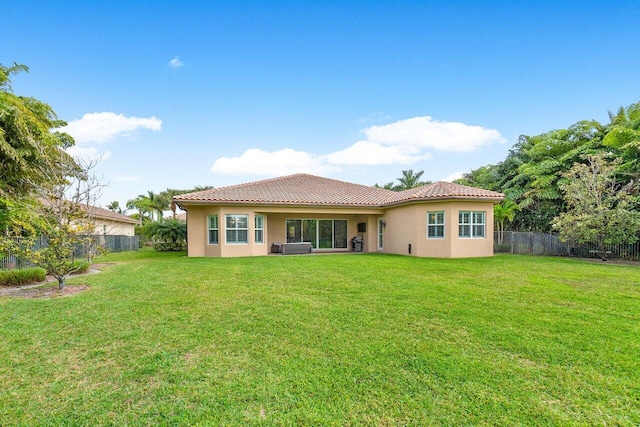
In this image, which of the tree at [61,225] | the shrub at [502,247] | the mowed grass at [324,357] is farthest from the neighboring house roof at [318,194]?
the mowed grass at [324,357]

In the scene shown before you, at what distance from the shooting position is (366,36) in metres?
14.0

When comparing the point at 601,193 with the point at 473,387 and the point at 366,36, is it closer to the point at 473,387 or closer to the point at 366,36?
the point at 366,36

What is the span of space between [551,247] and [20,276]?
2206 cm

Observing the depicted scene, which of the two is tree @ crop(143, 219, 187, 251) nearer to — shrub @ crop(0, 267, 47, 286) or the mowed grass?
shrub @ crop(0, 267, 47, 286)

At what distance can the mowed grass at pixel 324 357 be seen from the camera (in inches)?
108

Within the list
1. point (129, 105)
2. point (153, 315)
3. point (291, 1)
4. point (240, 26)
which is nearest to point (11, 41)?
point (129, 105)

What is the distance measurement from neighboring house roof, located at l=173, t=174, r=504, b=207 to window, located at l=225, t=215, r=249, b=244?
98cm

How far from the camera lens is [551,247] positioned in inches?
619

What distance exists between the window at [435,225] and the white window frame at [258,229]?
28.8 ft

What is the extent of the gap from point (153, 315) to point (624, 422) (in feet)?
21.0

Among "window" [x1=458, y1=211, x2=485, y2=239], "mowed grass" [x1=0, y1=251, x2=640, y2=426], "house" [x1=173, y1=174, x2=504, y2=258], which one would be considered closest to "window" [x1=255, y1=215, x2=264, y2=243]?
"house" [x1=173, y1=174, x2=504, y2=258]

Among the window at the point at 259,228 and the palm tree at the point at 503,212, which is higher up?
the palm tree at the point at 503,212

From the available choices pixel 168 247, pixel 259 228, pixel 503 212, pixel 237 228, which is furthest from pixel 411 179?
pixel 168 247

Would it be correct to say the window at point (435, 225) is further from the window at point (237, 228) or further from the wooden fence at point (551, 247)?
the window at point (237, 228)
